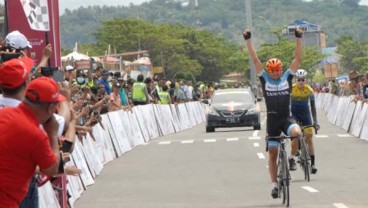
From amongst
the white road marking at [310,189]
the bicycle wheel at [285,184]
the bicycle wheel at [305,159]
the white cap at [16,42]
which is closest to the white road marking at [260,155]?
the bicycle wheel at [305,159]

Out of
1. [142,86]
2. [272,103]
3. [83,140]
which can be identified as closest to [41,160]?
[272,103]

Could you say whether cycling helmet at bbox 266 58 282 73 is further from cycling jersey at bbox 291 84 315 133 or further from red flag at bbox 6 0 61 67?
cycling jersey at bbox 291 84 315 133

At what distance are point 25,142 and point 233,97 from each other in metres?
32.2

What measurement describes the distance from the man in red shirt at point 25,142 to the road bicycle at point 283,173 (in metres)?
7.70

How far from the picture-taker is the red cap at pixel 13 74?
7838 mm

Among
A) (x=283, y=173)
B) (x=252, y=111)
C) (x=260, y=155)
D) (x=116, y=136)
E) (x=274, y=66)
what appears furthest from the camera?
(x=252, y=111)

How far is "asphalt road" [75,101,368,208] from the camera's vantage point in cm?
1559

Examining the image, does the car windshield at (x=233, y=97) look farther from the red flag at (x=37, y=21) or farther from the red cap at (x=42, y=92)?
the red cap at (x=42, y=92)

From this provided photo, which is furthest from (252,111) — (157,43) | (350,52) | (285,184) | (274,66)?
(350,52)

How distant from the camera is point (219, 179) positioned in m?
19.2

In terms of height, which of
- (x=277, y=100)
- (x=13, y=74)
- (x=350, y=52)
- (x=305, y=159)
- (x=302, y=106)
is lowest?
(x=350, y=52)

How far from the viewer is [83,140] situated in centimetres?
1966

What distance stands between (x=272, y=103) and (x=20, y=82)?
8.84 meters

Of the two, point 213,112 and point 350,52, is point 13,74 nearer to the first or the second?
point 213,112
